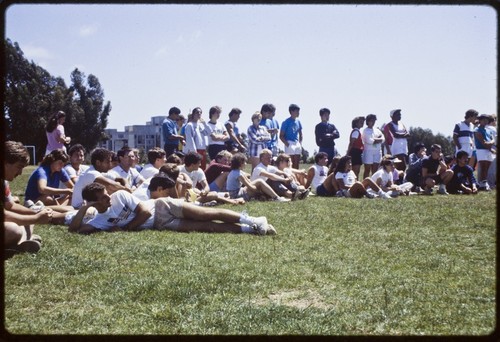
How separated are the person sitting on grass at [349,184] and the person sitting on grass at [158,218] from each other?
5.39 metres

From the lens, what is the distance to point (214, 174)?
11492 mm

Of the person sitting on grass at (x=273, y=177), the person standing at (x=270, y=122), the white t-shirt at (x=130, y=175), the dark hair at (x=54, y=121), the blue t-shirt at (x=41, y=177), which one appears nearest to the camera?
the blue t-shirt at (x=41, y=177)

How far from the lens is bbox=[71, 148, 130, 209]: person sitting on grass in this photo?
820 centimetres

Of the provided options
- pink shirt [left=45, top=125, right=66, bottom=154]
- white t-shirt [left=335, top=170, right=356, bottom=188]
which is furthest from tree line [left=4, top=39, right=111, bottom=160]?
white t-shirt [left=335, top=170, right=356, bottom=188]

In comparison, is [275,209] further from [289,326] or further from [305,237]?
[289,326]

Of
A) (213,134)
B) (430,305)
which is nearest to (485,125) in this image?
(213,134)

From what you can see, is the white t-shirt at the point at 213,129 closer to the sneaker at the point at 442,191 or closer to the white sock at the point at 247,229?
the sneaker at the point at 442,191

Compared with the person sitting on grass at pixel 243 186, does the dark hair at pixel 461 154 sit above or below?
above

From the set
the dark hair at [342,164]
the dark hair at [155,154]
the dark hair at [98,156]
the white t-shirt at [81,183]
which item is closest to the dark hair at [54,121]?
the dark hair at [155,154]

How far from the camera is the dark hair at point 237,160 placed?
10.8 metres

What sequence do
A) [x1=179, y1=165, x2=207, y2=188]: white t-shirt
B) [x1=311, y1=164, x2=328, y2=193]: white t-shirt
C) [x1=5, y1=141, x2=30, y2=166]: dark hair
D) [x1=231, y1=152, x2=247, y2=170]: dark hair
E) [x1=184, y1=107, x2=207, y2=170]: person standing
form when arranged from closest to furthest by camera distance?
[x1=5, y1=141, x2=30, y2=166]: dark hair
[x1=179, y1=165, x2=207, y2=188]: white t-shirt
[x1=231, y1=152, x2=247, y2=170]: dark hair
[x1=184, y1=107, x2=207, y2=170]: person standing
[x1=311, y1=164, x2=328, y2=193]: white t-shirt

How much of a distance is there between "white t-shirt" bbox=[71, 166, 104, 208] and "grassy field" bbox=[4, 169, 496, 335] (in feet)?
3.35

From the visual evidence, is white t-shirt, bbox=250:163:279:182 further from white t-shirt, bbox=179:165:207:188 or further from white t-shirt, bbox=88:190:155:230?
white t-shirt, bbox=88:190:155:230

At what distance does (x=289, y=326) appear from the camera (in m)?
3.60
